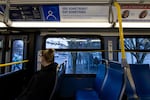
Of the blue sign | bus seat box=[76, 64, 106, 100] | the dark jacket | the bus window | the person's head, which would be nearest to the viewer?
the dark jacket

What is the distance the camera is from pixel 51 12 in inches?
108

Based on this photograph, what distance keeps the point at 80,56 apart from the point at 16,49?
4.17 feet

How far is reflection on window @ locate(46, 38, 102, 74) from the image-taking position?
12.1ft

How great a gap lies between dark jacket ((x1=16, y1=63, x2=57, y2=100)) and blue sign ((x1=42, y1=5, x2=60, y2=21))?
943 millimetres

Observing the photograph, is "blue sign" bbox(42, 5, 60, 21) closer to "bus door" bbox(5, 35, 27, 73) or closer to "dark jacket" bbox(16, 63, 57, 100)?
"dark jacket" bbox(16, 63, 57, 100)

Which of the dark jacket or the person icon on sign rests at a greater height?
the person icon on sign

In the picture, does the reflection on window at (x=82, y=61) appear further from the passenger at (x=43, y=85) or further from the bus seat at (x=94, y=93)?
the passenger at (x=43, y=85)

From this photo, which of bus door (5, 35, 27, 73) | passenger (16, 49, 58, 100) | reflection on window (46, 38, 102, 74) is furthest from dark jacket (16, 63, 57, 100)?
bus door (5, 35, 27, 73)

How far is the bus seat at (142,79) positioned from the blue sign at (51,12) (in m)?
1.48

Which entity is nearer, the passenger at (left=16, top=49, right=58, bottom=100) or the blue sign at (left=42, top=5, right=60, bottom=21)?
the passenger at (left=16, top=49, right=58, bottom=100)

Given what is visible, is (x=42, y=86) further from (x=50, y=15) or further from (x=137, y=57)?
(x=137, y=57)

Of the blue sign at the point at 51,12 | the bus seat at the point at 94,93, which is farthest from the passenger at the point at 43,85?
the bus seat at the point at 94,93

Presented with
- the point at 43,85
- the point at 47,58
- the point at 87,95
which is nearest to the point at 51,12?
the point at 47,58

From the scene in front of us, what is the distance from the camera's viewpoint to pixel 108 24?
2.86 meters
